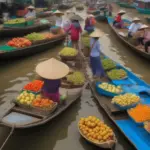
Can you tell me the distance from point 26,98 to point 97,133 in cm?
185

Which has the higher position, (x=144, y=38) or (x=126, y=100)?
(x=126, y=100)

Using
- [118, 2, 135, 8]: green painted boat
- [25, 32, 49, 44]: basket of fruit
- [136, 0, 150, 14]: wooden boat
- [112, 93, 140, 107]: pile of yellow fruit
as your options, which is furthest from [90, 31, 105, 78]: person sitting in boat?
[118, 2, 135, 8]: green painted boat

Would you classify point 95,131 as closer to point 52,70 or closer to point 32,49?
point 52,70

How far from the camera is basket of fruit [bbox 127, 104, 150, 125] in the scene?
18.3 ft

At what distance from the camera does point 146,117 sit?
18.3 ft

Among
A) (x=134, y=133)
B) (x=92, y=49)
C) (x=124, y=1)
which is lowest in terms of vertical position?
(x=124, y=1)

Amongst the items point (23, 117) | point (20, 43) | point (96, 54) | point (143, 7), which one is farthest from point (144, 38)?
point (143, 7)

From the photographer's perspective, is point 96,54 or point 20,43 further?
point 20,43

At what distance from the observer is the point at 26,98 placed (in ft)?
19.5

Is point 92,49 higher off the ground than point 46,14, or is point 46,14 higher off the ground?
point 92,49

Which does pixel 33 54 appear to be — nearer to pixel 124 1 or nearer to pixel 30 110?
pixel 30 110

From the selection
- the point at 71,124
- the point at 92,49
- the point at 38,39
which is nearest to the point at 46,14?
the point at 38,39

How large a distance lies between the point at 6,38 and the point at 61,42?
10.7ft

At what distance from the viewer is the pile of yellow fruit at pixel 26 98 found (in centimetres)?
582
